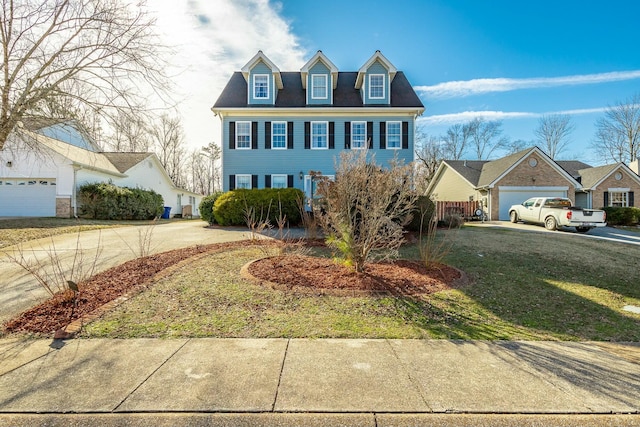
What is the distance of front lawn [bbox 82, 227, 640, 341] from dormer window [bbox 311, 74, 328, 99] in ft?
45.5

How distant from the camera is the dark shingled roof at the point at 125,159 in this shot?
74.6 feet

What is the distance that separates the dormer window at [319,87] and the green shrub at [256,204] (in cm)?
762

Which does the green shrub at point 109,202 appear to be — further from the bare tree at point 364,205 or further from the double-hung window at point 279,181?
the bare tree at point 364,205

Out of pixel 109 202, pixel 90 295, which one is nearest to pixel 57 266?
pixel 90 295

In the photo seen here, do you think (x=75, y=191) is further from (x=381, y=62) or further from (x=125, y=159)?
(x=381, y=62)

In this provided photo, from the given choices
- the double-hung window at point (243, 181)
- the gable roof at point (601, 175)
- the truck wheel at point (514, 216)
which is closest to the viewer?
the truck wheel at point (514, 216)

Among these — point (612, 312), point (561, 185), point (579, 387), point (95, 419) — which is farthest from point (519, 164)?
point (95, 419)

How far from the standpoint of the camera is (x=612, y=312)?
15.4 ft

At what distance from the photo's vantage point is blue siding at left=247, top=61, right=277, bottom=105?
58.1 ft

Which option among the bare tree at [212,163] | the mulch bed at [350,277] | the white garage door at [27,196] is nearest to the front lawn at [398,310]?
the mulch bed at [350,277]

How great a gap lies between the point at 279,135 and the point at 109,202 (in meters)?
10.8

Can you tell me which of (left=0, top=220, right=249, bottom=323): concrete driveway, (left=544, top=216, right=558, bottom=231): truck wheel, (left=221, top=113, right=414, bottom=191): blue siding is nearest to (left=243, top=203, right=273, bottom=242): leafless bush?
(left=0, top=220, right=249, bottom=323): concrete driveway

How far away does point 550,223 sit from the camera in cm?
1432

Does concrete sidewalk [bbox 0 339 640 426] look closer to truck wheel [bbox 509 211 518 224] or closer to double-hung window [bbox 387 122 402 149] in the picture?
double-hung window [bbox 387 122 402 149]
